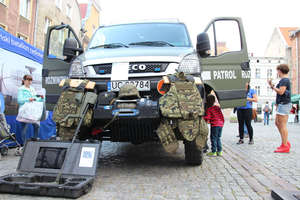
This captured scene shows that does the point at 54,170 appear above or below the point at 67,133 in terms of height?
below

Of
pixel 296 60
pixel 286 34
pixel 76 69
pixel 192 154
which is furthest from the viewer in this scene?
pixel 286 34

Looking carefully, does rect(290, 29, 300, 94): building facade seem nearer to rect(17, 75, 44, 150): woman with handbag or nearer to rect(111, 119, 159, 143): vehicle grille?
rect(17, 75, 44, 150): woman with handbag

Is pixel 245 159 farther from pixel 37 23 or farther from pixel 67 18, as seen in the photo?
pixel 67 18

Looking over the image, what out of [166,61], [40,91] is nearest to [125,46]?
[166,61]

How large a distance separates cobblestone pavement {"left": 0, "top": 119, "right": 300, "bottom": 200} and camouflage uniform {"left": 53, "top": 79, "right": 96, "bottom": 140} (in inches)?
29.5

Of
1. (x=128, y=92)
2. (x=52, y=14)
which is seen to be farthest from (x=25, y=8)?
(x=128, y=92)

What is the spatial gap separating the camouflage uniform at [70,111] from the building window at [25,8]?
59.1 feet

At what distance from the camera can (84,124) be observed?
366 cm

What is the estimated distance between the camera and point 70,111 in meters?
3.64

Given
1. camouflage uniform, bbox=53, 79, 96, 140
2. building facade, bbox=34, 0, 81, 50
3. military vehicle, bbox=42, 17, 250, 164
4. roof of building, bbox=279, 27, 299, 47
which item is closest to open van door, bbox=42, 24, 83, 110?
military vehicle, bbox=42, 17, 250, 164

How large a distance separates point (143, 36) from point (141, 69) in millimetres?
1303

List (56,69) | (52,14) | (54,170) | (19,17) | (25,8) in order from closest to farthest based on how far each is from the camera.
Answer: (54,170) < (56,69) < (19,17) < (25,8) < (52,14)

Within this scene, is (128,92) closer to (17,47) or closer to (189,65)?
(189,65)

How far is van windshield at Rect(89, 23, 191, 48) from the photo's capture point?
16.0ft
